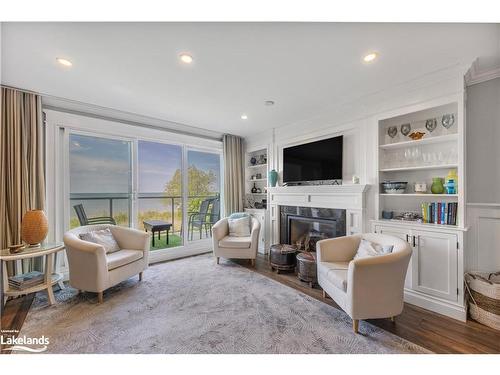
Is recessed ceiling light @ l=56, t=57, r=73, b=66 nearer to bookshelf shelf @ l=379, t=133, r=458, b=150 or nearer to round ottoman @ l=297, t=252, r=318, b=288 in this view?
round ottoman @ l=297, t=252, r=318, b=288

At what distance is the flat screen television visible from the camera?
10.1 ft

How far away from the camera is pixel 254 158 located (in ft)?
15.5

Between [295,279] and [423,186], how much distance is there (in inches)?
76.4

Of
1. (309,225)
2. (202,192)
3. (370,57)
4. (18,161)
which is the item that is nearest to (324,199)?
(309,225)

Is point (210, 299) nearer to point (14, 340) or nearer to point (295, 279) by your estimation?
point (295, 279)

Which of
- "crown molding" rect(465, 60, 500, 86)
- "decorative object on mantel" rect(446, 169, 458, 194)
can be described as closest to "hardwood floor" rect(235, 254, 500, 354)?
"decorative object on mantel" rect(446, 169, 458, 194)

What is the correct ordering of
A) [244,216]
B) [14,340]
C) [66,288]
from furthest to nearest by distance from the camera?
[244,216] < [66,288] < [14,340]

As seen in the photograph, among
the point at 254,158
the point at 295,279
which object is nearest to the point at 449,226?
the point at 295,279

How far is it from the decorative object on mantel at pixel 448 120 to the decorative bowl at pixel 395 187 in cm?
72

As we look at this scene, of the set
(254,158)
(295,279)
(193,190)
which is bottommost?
(295,279)

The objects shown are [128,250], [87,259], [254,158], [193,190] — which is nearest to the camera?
[87,259]

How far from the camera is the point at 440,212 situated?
2.22m

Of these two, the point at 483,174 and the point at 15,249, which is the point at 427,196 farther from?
the point at 15,249

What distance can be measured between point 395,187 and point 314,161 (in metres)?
1.20
